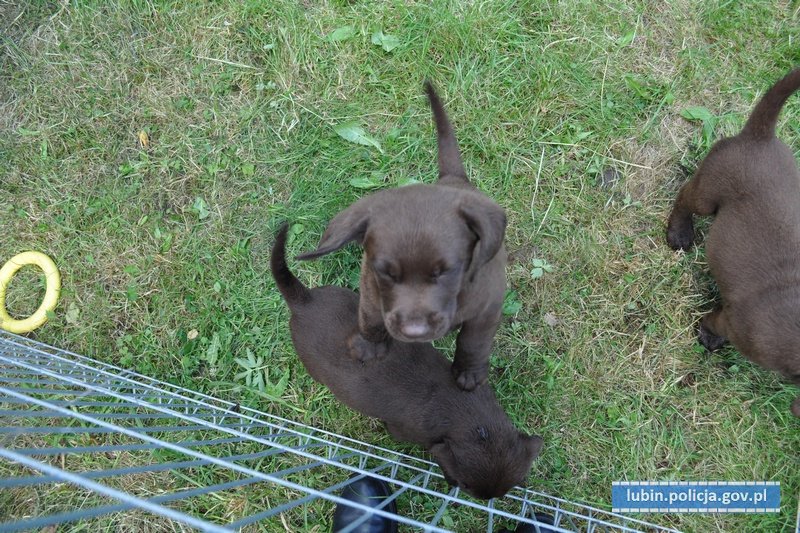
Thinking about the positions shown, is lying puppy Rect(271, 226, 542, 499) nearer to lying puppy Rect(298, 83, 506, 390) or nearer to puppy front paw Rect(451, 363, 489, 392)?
puppy front paw Rect(451, 363, 489, 392)

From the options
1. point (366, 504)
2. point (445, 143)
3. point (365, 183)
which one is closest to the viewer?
point (445, 143)

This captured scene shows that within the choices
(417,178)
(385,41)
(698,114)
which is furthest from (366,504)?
(698,114)

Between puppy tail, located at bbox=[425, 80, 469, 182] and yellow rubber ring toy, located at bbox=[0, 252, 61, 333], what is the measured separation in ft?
9.07

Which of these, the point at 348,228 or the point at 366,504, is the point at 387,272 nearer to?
the point at 348,228

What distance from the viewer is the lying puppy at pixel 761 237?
280cm

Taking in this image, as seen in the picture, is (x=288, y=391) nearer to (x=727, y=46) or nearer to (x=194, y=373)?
(x=194, y=373)

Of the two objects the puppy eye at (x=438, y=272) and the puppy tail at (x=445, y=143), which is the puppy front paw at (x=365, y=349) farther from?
the puppy tail at (x=445, y=143)

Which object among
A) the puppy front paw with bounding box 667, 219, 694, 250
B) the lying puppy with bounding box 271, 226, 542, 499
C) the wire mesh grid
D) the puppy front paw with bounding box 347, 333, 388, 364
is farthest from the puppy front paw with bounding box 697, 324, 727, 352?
the puppy front paw with bounding box 347, 333, 388, 364

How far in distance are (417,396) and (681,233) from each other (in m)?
2.03

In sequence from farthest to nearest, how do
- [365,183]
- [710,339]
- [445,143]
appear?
[365,183], [710,339], [445,143]

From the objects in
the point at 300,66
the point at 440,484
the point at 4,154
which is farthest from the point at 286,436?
the point at 4,154

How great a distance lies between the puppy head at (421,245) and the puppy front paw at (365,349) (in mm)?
533

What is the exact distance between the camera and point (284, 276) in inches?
109

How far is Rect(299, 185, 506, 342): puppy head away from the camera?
213 cm
